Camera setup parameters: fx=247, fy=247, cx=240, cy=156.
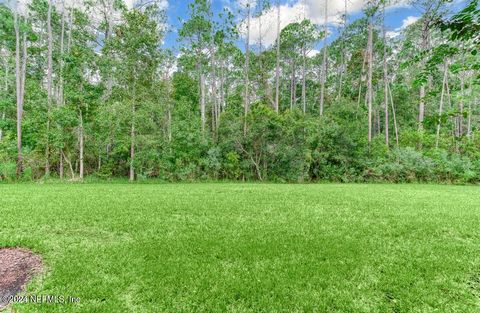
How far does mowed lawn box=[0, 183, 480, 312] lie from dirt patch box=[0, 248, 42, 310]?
148mm

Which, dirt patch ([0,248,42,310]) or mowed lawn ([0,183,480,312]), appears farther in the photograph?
dirt patch ([0,248,42,310])

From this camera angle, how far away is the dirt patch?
2.65 meters

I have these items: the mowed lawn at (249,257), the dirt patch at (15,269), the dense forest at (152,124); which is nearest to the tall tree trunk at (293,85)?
the dense forest at (152,124)

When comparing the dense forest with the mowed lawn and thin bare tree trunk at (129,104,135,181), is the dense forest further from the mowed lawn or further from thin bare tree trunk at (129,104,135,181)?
the mowed lawn

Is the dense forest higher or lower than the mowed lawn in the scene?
higher

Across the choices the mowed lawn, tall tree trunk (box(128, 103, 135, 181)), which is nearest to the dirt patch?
the mowed lawn

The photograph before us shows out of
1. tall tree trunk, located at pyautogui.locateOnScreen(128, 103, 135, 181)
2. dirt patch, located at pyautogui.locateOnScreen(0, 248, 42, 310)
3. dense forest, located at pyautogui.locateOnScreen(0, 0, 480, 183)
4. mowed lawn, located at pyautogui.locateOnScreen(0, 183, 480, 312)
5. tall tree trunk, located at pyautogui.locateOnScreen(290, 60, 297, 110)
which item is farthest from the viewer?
tall tree trunk, located at pyautogui.locateOnScreen(290, 60, 297, 110)

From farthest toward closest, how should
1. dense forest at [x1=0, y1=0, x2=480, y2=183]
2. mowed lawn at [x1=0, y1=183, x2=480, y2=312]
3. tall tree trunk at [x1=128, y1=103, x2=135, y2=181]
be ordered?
tall tree trunk at [x1=128, y1=103, x2=135, y2=181] → dense forest at [x1=0, y1=0, x2=480, y2=183] → mowed lawn at [x1=0, y1=183, x2=480, y2=312]

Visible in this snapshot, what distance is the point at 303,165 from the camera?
1395 cm

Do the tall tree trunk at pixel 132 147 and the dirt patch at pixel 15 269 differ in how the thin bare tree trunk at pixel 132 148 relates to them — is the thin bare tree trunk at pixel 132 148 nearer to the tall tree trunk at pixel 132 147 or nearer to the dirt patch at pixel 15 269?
the tall tree trunk at pixel 132 147

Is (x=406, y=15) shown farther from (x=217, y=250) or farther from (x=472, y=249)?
(x=217, y=250)

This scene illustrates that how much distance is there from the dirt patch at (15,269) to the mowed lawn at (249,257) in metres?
0.15

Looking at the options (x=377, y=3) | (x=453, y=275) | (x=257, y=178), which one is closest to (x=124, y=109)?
(x=257, y=178)

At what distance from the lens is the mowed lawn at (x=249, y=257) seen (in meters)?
2.51
